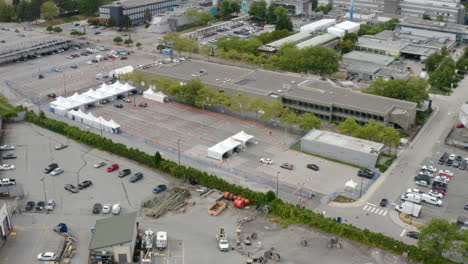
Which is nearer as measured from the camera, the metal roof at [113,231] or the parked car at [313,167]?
the metal roof at [113,231]

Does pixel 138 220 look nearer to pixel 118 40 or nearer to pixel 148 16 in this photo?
pixel 118 40

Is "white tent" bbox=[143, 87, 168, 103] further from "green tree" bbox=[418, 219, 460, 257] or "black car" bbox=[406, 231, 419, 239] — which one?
"green tree" bbox=[418, 219, 460, 257]

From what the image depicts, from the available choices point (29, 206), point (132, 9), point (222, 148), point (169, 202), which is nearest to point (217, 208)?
point (169, 202)

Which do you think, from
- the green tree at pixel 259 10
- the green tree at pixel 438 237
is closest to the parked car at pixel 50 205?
the green tree at pixel 438 237

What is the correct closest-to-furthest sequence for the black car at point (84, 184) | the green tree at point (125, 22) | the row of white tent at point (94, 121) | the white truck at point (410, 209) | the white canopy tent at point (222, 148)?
1. the white truck at point (410, 209)
2. the black car at point (84, 184)
3. the white canopy tent at point (222, 148)
4. the row of white tent at point (94, 121)
5. the green tree at point (125, 22)

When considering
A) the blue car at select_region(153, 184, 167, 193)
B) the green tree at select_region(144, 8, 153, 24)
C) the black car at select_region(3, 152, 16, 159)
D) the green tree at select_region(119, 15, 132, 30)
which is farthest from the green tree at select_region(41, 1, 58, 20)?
the blue car at select_region(153, 184, 167, 193)

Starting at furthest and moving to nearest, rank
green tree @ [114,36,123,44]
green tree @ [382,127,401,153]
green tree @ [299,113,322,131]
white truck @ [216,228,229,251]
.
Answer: green tree @ [114,36,123,44]
green tree @ [299,113,322,131]
green tree @ [382,127,401,153]
white truck @ [216,228,229,251]

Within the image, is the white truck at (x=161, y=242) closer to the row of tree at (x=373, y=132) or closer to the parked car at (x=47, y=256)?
the parked car at (x=47, y=256)
